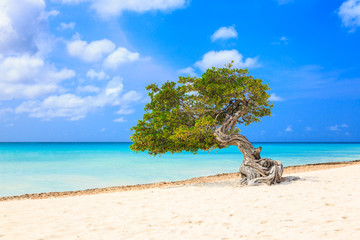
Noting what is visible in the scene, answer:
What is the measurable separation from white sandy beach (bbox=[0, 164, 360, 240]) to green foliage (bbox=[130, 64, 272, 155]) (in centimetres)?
312

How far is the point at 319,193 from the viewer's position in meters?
10.1

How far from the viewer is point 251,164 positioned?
45.5 feet

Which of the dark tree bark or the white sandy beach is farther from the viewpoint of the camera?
the dark tree bark

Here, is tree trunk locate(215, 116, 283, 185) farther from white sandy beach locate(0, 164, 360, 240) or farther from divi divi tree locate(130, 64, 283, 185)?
white sandy beach locate(0, 164, 360, 240)

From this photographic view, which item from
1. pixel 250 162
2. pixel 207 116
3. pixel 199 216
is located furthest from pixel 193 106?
pixel 199 216

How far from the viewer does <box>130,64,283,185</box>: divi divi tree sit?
526 inches

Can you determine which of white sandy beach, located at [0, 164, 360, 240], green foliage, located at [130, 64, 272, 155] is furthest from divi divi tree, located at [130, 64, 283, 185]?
white sandy beach, located at [0, 164, 360, 240]

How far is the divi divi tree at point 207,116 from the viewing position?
43.9ft

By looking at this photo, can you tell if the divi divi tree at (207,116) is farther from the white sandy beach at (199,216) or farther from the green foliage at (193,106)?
the white sandy beach at (199,216)

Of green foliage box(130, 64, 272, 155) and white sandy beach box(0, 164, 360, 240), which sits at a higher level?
green foliage box(130, 64, 272, 155)

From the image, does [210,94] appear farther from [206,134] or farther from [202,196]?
[202,196]

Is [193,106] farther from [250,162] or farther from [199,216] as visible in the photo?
[199,216]

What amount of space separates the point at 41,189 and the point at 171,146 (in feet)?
37.5

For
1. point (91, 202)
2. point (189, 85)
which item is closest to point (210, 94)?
point (189, 85)
